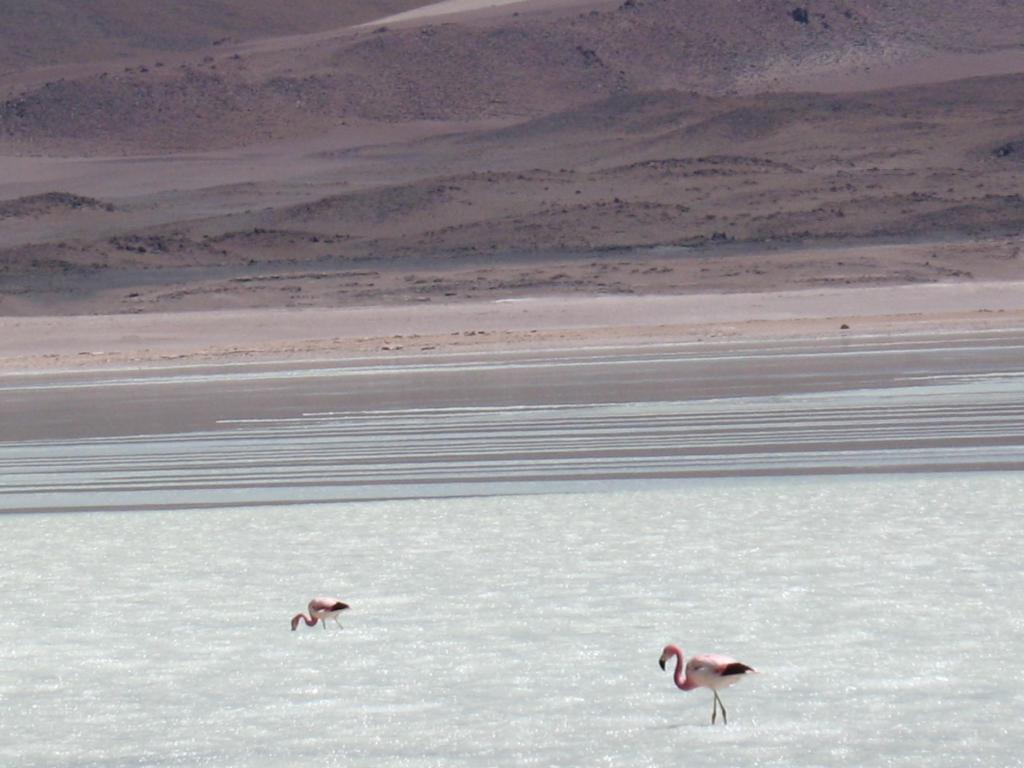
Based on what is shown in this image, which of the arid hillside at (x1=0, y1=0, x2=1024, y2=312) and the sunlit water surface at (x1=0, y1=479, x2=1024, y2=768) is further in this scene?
the arid hillside at (x1=0, y1=0, x2=1024, y2=312)

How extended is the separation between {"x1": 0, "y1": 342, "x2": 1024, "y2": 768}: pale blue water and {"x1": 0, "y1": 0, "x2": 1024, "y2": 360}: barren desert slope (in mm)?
11312

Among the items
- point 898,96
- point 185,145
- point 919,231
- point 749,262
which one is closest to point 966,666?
point 749,262

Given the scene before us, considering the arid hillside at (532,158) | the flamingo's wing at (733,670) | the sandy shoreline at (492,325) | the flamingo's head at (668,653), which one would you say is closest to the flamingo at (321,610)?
the flamingo's head at (668,653)

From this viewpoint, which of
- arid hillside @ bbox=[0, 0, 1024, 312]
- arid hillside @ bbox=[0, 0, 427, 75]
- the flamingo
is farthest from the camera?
arid hillside @ bbox=[0, 0, 427, 75]

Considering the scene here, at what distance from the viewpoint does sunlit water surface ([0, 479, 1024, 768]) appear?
4.95 m

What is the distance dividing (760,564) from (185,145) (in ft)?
132


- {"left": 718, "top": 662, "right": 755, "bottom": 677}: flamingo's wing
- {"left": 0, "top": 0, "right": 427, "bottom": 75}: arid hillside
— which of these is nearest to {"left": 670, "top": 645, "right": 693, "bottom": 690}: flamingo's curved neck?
{"left": 718, "top": 662, "right": 755, "bottom": 677}: flamingo's wing

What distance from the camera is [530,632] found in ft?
19.9

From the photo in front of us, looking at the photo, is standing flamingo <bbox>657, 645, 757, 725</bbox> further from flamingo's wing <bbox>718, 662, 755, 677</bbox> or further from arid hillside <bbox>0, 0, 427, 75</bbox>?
arid hillside <bbox>0, 0, 427, 75</bbox>

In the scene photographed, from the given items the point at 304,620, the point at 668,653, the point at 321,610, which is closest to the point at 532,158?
the point at 304,620

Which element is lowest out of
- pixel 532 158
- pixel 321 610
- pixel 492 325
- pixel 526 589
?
pixel 492 325

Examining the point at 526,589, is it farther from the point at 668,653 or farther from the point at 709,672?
the point at 709,672

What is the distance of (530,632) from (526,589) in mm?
671

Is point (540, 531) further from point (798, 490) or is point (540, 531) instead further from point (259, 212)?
point (259, 212)
